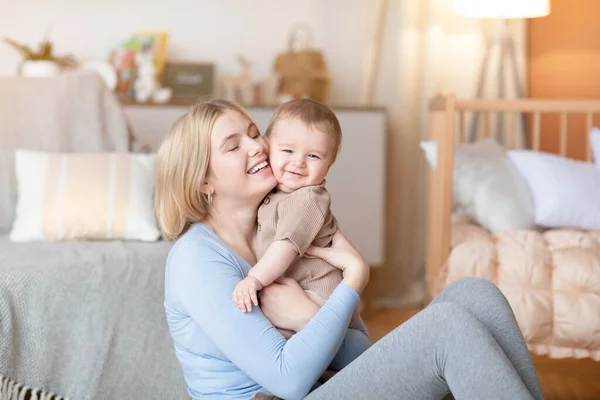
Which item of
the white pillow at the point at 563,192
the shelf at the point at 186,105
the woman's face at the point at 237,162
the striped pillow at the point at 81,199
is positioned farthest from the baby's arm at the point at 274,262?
the shelf at the point at 186,105

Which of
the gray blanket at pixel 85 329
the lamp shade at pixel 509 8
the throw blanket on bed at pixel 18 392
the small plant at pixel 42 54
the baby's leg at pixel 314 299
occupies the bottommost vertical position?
the throw blanket on bed at pixel 18 392

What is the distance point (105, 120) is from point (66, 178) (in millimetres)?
356

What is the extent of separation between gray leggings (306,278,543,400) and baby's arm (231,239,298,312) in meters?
0.18

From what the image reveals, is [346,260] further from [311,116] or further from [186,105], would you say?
[186,105]

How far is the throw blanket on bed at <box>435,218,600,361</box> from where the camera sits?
2.27m

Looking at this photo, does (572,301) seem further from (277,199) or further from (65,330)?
(65,330)

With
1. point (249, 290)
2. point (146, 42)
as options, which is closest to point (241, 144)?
point (249, 290)

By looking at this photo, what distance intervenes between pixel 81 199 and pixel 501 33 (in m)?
2.05

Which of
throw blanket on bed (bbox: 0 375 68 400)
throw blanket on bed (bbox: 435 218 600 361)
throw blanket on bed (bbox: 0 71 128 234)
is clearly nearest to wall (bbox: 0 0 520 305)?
throw blanket on bed (bbox: 0 71 128 234)

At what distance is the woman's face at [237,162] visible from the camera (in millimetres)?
1418

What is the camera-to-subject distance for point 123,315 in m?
2.01

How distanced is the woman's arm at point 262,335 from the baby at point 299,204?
7 centimetres

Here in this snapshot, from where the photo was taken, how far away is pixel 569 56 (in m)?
3.84

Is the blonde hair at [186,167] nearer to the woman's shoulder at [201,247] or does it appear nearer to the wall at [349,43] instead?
the woman's shoulder at [201,247]
